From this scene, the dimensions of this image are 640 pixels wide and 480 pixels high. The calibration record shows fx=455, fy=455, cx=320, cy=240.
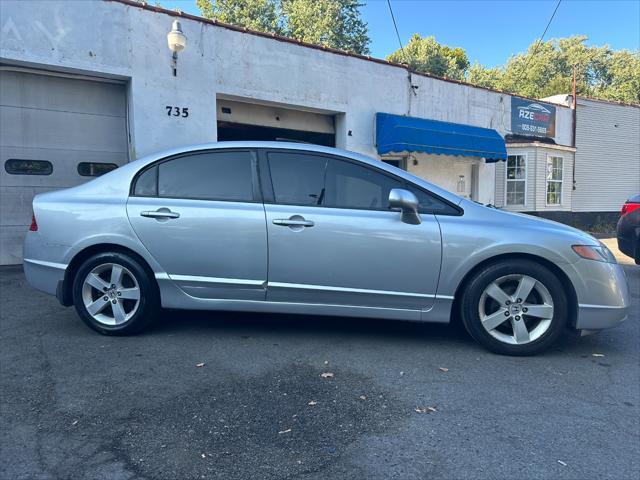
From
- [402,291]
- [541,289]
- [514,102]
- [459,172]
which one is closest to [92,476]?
[402,291]

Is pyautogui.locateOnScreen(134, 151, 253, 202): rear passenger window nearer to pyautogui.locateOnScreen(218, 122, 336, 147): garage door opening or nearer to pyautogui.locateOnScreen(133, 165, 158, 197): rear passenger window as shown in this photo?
pyautogui.locateOnScreen(133, 165, 158, 197): rear passenger window

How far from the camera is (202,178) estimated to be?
3912mm

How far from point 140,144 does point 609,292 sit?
7050mm

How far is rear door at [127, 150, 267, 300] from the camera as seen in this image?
12.2 feet

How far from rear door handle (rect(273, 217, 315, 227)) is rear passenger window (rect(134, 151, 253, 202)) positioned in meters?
0.37

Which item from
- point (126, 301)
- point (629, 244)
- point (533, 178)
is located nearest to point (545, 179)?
point (533, 178)

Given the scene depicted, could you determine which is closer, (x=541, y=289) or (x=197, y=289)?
(x=541, y=289)

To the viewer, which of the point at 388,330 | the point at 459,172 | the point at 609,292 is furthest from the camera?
the point at 459,172

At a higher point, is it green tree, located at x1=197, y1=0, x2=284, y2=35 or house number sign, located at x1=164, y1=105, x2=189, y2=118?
green tree, located at x1=197, y1=0, x2=284, y2=35

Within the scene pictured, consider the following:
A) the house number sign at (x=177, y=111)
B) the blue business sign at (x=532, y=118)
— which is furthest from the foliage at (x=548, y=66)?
the house number sign at (x=177, y=111)

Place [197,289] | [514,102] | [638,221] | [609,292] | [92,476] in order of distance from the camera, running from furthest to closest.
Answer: [514,102] → [638,221] → [197,289] → [609,292] → [92,476]

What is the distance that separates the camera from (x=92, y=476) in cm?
207

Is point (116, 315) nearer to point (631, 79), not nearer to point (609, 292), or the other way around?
point (609, 292)

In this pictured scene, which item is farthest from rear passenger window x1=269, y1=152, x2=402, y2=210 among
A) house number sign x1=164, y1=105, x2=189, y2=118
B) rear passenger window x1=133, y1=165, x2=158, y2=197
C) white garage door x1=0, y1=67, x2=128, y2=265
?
white garage door x1=0, y1=67, x2=128, y2=265
